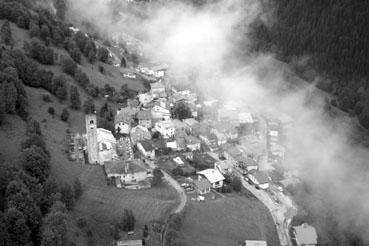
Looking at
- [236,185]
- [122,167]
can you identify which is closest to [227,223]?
[236,185]

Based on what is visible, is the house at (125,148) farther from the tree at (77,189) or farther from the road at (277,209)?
the road at (277,209)

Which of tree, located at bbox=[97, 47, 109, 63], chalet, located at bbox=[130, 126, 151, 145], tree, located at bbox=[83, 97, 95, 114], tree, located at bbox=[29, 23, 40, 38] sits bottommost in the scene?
chalet, located at bbox=[130, 126, 151, 145]

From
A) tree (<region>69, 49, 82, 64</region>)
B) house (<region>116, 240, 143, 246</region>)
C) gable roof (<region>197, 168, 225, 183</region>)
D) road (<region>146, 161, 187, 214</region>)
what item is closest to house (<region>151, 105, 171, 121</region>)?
road (<region>146, 161, 187, 214</region>)

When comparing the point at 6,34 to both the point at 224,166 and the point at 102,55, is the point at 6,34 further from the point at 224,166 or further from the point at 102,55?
the point at 224,166

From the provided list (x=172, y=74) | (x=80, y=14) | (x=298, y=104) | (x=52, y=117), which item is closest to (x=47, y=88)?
(x=52, y=117)

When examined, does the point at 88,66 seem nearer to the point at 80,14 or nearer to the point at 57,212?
the point at 80,14

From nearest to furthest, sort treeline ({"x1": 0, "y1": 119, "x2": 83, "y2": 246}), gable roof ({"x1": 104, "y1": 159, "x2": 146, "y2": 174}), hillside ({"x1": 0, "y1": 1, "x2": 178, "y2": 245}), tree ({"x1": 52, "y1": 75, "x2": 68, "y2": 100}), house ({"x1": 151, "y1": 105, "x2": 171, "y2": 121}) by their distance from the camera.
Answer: treeline ({"x1": 0, "y1": 119, "x2": 83, "y2": 246}), hillside ({"x1": 0, "y1": 1, "x2": 178, "y2": 245}), gable roof ({"x1": 104, "y1": 159, "x2": 146, "y2": 174}), tree ({"x1": 52, "y1": 75, "x2": 68, "y2": 100}), house ({"x1": 151, "y1": 105, "x2": 171, "y2": 121})

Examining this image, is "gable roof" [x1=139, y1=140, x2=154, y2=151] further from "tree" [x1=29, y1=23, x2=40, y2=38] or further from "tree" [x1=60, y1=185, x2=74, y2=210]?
"tree" [x1=29, y1=23, x2=40, y2=38]
